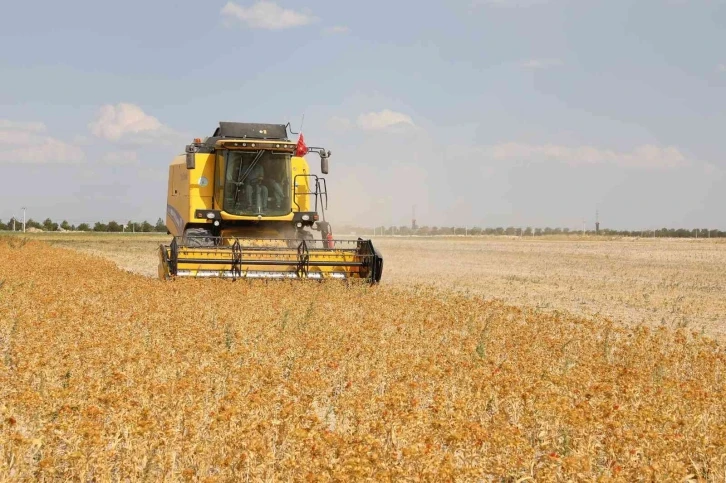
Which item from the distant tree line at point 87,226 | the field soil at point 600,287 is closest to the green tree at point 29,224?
the distant tree line at point 87,226

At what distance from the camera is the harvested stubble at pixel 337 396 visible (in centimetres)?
437

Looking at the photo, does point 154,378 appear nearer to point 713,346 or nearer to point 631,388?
point 631,388

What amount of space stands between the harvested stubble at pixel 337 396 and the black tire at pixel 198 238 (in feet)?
18.2

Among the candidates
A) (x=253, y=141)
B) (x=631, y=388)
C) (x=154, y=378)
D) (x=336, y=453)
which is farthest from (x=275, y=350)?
(x=253, y=141)

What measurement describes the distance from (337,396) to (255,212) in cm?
1247

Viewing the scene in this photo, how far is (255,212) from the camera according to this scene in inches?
742

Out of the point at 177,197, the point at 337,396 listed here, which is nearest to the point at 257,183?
the point at 177,197

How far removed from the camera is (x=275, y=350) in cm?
834

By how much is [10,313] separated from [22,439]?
709 cm

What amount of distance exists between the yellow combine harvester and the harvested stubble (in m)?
4.83

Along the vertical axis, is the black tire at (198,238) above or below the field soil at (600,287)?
Result: above

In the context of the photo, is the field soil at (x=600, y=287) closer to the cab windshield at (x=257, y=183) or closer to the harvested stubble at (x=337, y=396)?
the harvested stubble at (x=337, y=396)

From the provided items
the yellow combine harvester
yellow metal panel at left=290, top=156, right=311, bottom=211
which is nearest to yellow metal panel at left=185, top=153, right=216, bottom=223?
the yellow combine harvester

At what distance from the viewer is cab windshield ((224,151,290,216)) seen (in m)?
18.8
